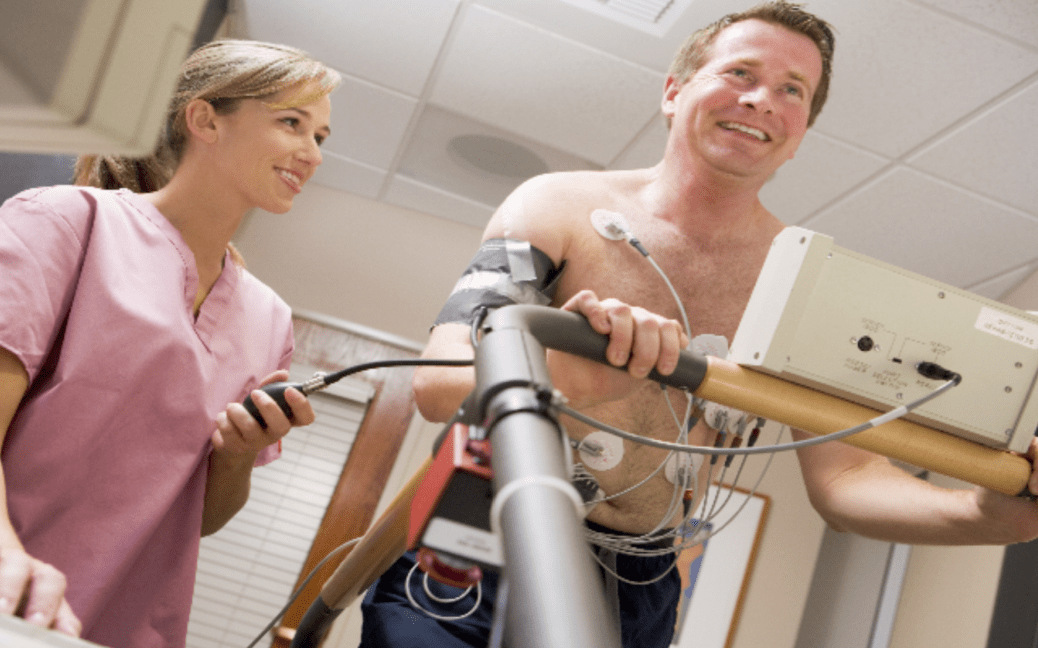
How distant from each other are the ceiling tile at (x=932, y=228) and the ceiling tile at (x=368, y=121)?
A: 2.00m

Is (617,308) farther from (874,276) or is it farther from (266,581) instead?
(266,581)

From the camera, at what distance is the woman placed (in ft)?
3.24

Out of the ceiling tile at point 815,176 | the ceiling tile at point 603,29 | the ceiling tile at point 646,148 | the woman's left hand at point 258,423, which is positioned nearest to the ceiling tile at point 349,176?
the ceiling tile at point 646,148

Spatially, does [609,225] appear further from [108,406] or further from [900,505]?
[108,406]

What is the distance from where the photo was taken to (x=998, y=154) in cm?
279

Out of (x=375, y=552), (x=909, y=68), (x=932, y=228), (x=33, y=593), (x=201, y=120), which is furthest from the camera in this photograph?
(x=932, y=228)

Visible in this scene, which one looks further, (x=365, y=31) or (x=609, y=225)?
(x=365, y=31)

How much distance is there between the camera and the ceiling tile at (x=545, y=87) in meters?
2.89

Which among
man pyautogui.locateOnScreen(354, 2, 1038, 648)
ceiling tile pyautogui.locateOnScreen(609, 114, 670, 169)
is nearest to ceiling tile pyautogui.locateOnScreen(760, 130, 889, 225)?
ceiling tile pyautogui.locateOnScreen(609, 114, 670, 169)

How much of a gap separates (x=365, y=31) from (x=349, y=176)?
51.5 inches

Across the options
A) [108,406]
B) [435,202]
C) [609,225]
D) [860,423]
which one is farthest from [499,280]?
[435,202]

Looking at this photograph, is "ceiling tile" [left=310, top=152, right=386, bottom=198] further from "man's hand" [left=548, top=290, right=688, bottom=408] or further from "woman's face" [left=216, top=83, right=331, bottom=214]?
"man's hand" [left=548, top=290, right=688, bottom=408]

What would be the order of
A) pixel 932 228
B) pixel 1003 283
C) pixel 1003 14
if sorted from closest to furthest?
pixel 1003 14
pixel 932 228
pixel 1003 283

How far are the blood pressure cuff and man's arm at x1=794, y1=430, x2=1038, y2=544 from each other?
547 mm
